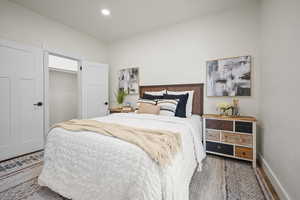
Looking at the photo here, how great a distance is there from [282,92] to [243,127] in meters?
0.79

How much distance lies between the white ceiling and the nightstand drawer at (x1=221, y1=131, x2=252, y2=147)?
7.31 feet

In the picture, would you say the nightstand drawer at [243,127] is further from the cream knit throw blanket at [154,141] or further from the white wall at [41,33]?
the white wall at [41,33]

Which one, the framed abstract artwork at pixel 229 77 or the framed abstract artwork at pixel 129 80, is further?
the framed abstract artwork at pixel 129 80

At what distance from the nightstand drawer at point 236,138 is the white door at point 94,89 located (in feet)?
9.89

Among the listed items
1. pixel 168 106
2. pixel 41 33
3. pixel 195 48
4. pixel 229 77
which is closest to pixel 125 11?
pixel 195 48

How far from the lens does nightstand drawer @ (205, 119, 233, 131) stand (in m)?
2.09

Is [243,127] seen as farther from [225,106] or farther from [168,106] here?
[168,106]

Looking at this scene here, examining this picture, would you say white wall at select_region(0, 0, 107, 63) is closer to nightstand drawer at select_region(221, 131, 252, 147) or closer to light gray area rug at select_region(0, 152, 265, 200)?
light gray area rug at select_region(0, 152, 265, 200)

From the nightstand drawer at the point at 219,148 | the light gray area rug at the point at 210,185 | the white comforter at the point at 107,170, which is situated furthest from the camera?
the nightstand drawer at the point at 219,148

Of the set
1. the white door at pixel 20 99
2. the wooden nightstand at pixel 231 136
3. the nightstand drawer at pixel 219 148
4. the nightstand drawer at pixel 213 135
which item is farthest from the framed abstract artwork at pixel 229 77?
the white door at pixel 20 99

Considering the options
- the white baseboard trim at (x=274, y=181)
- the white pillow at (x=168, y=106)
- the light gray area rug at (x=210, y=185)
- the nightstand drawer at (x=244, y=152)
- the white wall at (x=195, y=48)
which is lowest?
the light gray area rug at (x=210, y=185)

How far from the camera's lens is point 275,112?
155 centimetres

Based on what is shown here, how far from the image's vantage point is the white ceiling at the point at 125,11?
229 centimetres

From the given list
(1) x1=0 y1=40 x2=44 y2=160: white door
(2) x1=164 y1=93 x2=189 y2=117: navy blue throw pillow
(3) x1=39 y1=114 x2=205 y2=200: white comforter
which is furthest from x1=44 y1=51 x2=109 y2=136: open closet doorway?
(2) x1=164 y1=93 x2=189 y2=117: navy blue throw pillow
